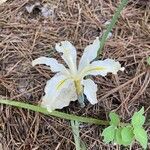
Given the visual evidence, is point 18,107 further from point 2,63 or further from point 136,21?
point 136,21

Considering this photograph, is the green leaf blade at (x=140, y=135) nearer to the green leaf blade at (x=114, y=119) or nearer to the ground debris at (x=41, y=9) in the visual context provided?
the green leaf blade at (x=114, y=119)

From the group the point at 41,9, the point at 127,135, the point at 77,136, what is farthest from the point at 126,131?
the point at 41,9

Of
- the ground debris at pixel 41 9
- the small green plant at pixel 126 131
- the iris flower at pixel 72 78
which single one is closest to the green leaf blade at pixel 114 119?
the small green plant at pixel 126 131

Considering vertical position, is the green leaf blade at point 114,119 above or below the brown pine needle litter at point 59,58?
below

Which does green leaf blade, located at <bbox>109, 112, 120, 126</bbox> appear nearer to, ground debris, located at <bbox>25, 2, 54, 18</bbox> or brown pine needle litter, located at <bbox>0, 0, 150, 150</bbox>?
brown pine needle litter, located at <bbox>0, 0, 150, 150</bbox>

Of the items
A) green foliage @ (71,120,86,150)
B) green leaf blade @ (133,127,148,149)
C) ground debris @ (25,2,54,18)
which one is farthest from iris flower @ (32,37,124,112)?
ground debris @ (25,2,54,18)
